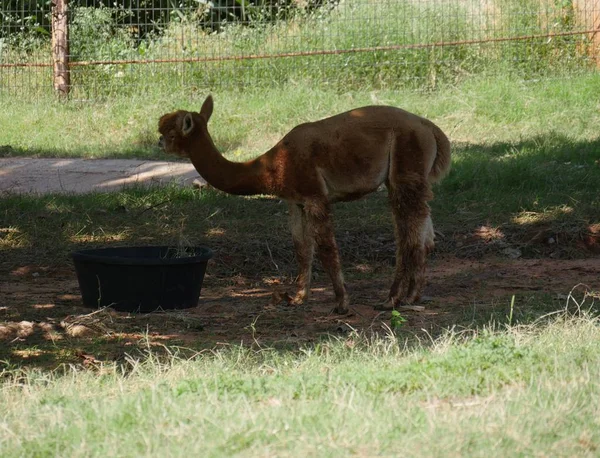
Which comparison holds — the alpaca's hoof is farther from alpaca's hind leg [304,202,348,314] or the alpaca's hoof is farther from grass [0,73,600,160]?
grass [0,73,600,160]

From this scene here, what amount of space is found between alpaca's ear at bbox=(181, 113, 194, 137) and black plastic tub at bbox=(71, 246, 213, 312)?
2.92 feet

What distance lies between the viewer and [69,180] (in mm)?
12211

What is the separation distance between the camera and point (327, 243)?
744 cm

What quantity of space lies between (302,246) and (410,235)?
2.73 feet

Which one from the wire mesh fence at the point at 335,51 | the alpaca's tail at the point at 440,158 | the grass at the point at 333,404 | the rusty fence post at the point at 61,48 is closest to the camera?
the grass at the point at 333,404

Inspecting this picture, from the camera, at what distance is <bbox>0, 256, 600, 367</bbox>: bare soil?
21.2ft

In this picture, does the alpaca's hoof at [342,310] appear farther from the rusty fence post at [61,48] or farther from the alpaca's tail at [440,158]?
the rusty fence post at [61,48]

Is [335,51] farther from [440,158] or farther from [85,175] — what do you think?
[440,158]

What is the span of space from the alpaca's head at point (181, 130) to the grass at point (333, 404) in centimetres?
244

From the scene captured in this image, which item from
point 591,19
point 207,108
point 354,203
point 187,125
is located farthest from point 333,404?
point 591,19

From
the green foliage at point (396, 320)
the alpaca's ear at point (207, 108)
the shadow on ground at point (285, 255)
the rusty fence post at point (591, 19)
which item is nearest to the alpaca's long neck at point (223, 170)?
the alpaca's ear at point (207, 108)

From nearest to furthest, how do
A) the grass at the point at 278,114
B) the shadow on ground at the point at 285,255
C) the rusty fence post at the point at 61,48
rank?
the shadow on ground at the point at 285,255 < the grass at the point at 278,114 < the rusty fence post at the point at 61,48

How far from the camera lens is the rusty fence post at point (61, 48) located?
15.8 meters

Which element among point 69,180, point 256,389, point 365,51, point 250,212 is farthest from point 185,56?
point 256,389
